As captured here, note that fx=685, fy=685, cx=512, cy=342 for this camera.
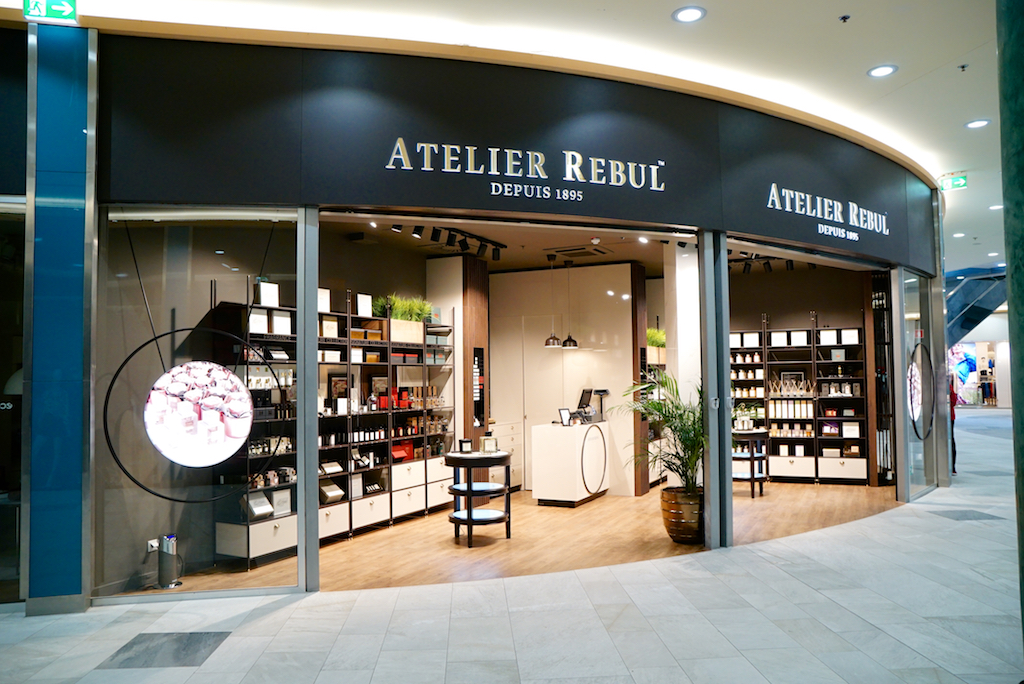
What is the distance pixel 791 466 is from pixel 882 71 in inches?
235

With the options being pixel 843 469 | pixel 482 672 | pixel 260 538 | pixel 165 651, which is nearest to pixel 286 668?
pixel 165 651

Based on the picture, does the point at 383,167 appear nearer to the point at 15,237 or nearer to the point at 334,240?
the point at 15,237

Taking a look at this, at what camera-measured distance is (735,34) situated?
5359 mm

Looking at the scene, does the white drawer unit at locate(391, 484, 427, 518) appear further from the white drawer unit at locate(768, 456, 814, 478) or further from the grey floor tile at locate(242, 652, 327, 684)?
the white drawer unit at locate(768, 456, 814, 478)

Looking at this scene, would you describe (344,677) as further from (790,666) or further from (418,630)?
(790,666)

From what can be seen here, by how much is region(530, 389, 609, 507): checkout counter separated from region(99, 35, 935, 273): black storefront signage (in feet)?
11.7

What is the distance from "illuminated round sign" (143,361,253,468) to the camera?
4773 millimetres

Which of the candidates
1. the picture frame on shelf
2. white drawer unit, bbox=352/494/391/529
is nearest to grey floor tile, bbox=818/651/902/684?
white drawer unit, bbox=352/494/391/529

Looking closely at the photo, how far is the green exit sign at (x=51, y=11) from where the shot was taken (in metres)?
4.41

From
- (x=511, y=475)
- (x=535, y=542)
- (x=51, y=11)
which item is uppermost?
(x=51, y=11)

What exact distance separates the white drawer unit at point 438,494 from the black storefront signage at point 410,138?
4127 mm

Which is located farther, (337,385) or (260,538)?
(337,385)

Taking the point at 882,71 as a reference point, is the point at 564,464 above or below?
below

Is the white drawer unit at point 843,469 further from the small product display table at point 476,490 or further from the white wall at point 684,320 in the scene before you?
the small product display table at point 476,490
